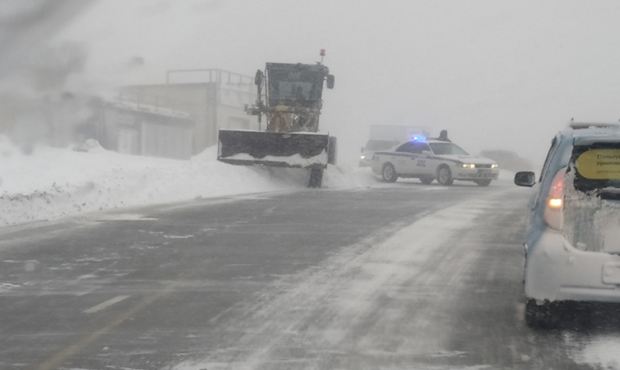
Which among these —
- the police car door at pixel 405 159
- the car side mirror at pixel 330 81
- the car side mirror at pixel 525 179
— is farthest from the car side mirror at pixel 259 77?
the car side mirror at pixel 525 179

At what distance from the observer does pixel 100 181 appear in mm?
17828

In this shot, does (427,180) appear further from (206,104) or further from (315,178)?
(206,104)

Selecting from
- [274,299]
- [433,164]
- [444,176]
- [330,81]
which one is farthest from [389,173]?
[274,299]

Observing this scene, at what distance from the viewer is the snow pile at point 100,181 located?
576 inches

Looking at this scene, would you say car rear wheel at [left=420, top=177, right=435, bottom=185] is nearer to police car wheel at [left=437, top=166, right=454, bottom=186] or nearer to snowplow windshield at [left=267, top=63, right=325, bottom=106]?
police car wheel at [left=437, top=166, right=454, bottom=186]

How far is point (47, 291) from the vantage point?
7.99 metres

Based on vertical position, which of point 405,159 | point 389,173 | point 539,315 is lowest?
point 389,173

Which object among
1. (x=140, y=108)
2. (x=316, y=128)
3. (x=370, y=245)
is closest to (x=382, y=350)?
(x=370, y=245)

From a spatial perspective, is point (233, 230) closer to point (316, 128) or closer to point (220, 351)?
point (220, 351)

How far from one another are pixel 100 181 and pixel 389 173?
14.3 meters

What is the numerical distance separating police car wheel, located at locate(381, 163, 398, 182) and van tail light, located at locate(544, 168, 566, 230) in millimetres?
23728

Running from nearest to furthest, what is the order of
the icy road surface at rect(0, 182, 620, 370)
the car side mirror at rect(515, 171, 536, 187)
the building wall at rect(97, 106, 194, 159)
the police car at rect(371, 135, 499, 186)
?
the icy road surface at rect(0, 182, 620, 370) < the car side mirror at rect(515, 171, 536, 187) < the building wall at rect(97, 106, 194, 159) < the police car at rect(371, 135, 499, 186)

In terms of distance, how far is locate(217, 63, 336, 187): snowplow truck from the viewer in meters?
23.0

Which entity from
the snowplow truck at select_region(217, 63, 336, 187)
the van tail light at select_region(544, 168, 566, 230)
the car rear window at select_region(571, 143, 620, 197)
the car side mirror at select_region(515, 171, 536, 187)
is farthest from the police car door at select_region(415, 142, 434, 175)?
the van tail light at select_region(544, 168, 566, 230)
